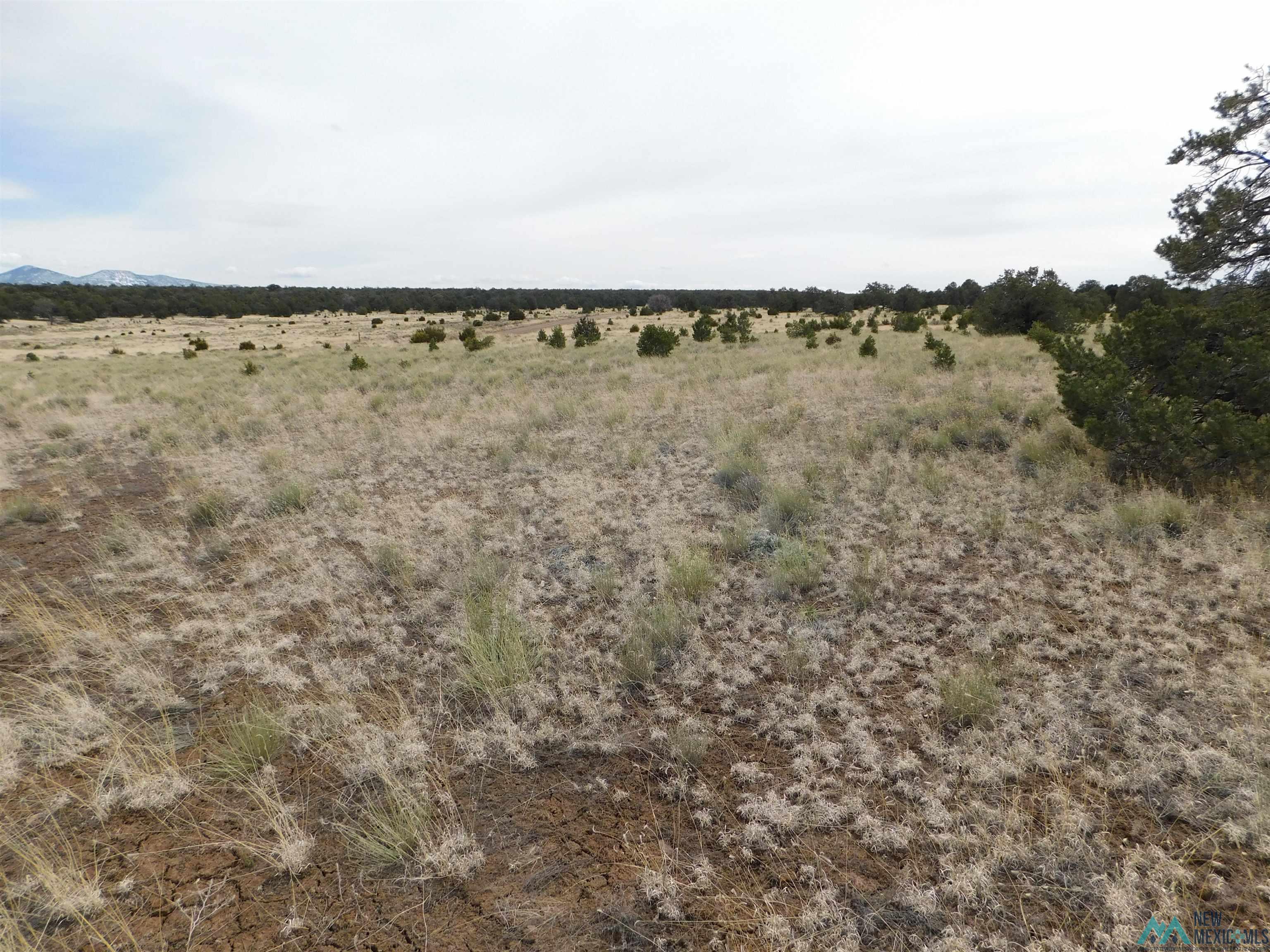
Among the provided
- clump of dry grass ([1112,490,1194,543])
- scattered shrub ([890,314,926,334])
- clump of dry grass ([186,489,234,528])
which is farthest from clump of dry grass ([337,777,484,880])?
scattered shrub ([890,314,926,334])

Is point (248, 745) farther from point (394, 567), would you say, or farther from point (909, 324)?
point (909, 324)

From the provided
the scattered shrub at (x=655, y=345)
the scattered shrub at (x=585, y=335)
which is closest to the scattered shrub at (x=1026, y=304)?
the scattered shrub at (x=655, y=345)

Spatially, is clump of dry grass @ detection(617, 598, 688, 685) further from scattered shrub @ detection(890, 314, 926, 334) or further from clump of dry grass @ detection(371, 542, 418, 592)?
scattered shrub @ detection(890, 314, 926, 334)

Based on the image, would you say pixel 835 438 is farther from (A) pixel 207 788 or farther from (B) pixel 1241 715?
(A) pixel 207 788

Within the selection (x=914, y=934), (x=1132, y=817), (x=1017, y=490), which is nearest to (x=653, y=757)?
(x=914, y=934)

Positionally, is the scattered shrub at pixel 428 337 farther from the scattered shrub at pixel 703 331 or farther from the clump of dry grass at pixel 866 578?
the clump of dry grass at pixel 866 578

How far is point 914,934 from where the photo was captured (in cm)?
246

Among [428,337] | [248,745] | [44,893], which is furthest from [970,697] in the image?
[428,337]

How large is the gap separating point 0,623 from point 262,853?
15.1 feet

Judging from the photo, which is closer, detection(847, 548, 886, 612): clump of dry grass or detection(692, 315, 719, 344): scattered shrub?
detection(847, 548, 886, 612): clump of dry grass
